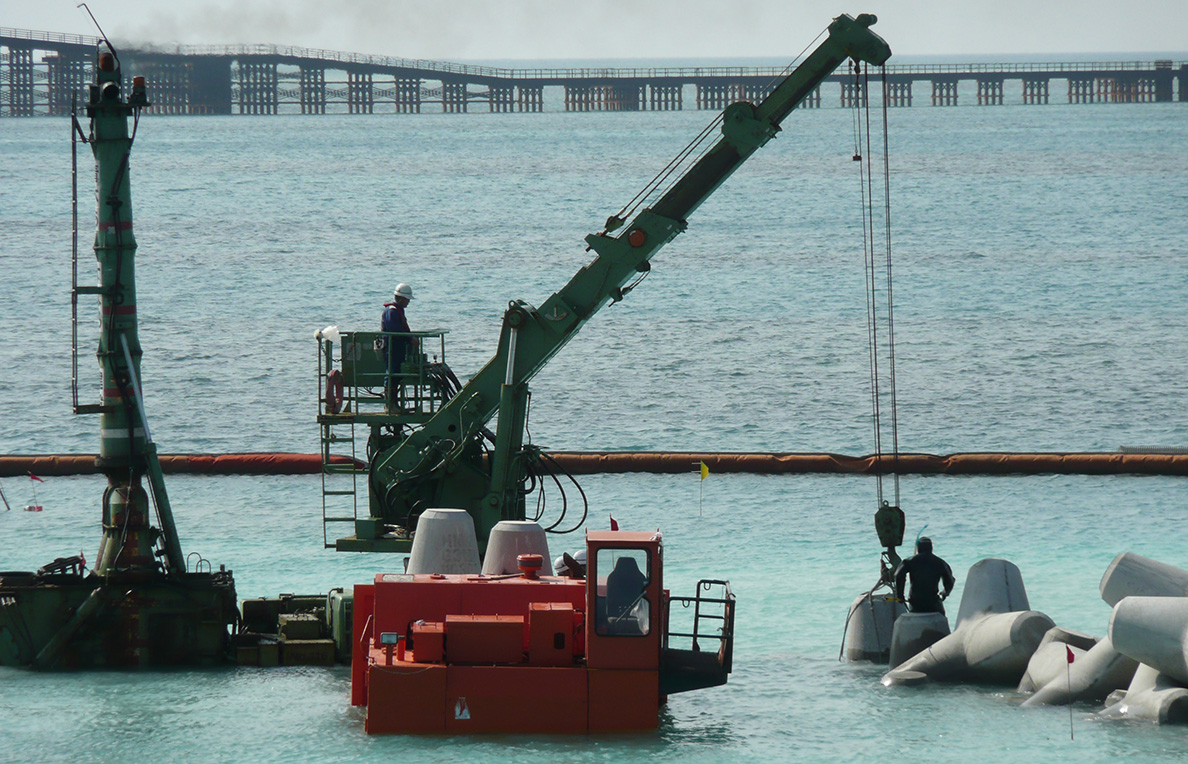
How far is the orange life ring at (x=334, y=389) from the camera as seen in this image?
762 inches

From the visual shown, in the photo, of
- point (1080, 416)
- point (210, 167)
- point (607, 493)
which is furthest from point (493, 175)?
point (607, 493)

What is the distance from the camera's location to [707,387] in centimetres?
4491

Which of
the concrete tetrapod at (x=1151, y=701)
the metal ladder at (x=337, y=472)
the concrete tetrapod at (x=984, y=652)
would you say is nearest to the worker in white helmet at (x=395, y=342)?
the metal ladder at (x=337, y=472)

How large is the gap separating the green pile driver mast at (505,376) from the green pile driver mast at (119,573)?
2.18m

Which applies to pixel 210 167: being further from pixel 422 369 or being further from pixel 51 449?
pixel 422 369

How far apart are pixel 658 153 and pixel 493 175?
24.3m

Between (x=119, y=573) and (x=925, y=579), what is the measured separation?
29.3ft

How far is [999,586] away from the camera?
1739 centimetres

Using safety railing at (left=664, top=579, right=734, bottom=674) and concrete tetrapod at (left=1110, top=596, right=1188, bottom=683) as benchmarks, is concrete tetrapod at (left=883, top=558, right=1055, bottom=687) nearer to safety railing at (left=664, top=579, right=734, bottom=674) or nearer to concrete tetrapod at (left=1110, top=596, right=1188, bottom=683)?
concrete tetrapod at (left=1110, top=596, right=1188, bottom=683)

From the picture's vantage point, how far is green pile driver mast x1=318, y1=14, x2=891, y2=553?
1855 cm

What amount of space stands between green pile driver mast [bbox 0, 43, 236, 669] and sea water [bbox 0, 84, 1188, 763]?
1.43 feet

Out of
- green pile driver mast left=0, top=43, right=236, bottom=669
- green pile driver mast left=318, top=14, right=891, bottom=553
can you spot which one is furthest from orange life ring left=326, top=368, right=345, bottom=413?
green pile driver mast left=0, top=43, right=236, bottom=669

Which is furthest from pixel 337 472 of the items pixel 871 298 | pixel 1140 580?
pixel 871 298

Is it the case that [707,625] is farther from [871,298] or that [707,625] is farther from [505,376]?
[871,298]
